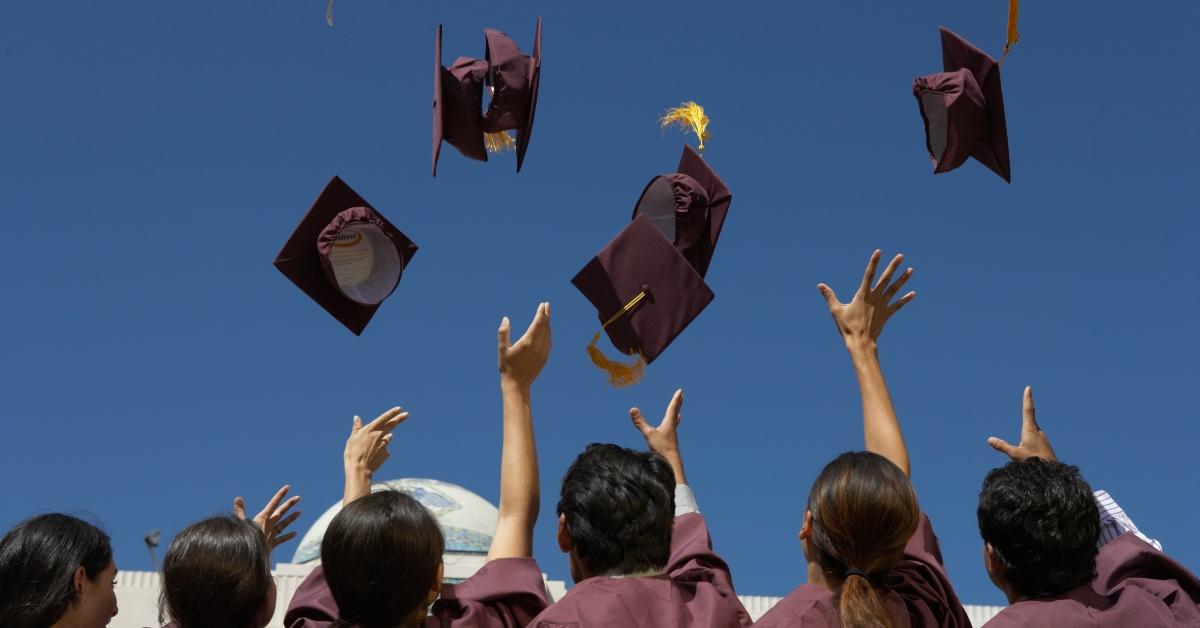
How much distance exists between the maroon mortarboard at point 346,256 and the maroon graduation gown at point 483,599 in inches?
113

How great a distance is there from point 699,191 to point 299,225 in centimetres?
194

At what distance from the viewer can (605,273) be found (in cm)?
597

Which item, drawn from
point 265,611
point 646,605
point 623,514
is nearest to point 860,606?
point 646,605

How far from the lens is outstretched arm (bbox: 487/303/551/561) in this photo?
4027 mm

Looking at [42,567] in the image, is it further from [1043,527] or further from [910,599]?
[1043,527]

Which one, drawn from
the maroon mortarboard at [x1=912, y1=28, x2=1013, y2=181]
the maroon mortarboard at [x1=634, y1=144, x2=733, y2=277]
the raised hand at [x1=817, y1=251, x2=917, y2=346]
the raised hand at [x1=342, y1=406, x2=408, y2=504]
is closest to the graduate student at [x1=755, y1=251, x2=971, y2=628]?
the raised hand at [x1=817, y1=251, x2=917, y2=346]

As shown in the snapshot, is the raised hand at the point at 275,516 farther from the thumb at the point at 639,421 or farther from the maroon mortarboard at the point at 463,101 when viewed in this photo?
the maroon mortarboard at the point at 463,101

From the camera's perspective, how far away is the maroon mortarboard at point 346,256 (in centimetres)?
651

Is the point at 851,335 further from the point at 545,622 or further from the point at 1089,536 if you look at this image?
the point at 545,622

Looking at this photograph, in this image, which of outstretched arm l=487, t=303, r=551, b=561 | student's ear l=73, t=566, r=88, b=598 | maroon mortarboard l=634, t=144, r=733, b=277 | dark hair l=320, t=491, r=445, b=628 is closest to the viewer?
dark hair l=320, t=491, r=445, b=628

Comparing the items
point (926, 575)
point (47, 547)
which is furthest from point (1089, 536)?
point (47, 547)

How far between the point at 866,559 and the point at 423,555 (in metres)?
1.08

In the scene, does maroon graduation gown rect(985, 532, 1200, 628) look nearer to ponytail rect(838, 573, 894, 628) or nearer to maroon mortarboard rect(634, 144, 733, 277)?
ponytail rect(838, 573, 894, 628)

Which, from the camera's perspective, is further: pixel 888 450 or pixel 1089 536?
pixel 888 450
